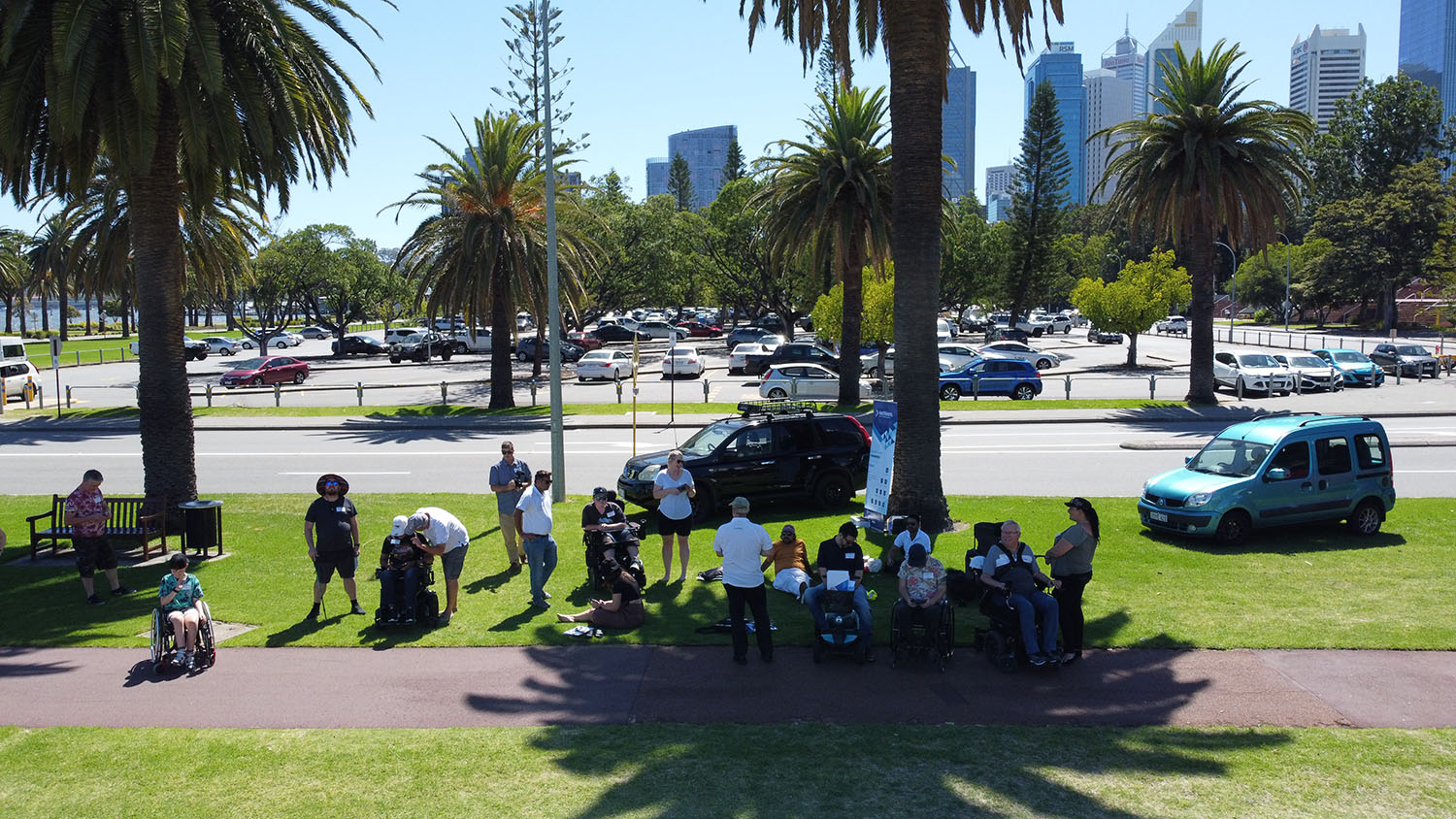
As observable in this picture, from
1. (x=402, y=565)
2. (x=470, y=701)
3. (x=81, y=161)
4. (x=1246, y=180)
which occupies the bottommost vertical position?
(x=470, y=701)

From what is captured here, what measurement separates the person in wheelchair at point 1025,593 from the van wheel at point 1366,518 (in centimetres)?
770

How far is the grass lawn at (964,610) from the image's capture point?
10.6 meters

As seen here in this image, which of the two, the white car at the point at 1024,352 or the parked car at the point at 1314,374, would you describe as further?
the white car at the point at 1024,352

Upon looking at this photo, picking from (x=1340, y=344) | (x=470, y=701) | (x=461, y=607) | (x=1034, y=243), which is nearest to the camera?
(x=470, y=701)

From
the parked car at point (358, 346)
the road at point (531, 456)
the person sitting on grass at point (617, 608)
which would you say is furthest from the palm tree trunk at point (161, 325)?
the parked car at point (358, 346)

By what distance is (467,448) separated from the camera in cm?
2631

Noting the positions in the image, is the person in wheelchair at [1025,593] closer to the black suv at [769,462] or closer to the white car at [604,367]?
the black suv at [769,462]

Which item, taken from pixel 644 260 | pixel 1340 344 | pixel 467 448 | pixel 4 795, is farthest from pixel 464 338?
pixel 4 795

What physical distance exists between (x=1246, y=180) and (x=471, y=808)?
105 ft

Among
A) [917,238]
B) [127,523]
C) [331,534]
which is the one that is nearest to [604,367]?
[127,523]

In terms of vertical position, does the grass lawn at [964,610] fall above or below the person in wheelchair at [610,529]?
below

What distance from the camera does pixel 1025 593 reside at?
31.5 ft

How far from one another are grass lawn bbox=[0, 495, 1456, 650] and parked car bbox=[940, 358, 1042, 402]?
20116 millimetres

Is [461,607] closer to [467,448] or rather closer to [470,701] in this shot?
[470,701]
